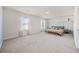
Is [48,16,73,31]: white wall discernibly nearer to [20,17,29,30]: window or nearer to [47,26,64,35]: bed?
[47,26,64,35]: bed

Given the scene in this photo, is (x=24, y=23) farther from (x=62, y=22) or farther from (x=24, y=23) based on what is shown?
(x=62, y=22)

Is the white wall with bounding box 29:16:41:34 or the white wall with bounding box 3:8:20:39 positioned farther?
the white wall with bounding box 29:16:41:34

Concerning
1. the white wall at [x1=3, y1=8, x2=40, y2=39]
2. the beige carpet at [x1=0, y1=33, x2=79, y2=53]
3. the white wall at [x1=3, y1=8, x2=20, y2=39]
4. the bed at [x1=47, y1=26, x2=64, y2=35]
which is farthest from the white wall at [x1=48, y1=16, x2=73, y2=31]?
the white wall at [x1=3, y1=8, x2=20, y2=39]

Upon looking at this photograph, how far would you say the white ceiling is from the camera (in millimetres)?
1630

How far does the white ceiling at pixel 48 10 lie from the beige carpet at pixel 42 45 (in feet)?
1.47

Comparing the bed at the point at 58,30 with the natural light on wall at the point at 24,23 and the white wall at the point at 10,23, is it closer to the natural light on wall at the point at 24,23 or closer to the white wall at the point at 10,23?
the natural light on wall at the point at 24,23

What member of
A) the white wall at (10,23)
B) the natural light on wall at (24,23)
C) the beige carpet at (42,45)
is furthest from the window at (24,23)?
the beige carpet at (42,45)

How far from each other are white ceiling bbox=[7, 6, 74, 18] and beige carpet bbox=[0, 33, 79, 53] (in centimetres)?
45

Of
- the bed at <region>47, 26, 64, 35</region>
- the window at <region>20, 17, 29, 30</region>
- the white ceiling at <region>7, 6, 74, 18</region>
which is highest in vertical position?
the white ceiling at <region>7, 6, 74, 18</region>

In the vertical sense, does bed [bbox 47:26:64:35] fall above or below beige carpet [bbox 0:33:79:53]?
above

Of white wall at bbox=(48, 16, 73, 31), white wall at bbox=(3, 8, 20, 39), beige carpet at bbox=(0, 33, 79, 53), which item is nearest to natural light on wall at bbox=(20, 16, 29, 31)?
white wall at bbox=(3, 8, 20, 39)

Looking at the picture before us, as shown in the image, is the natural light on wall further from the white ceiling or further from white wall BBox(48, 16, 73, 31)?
white wall BBox(48, 16, 73, 31)

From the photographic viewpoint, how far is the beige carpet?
1.64 m

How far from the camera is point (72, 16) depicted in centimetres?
164
